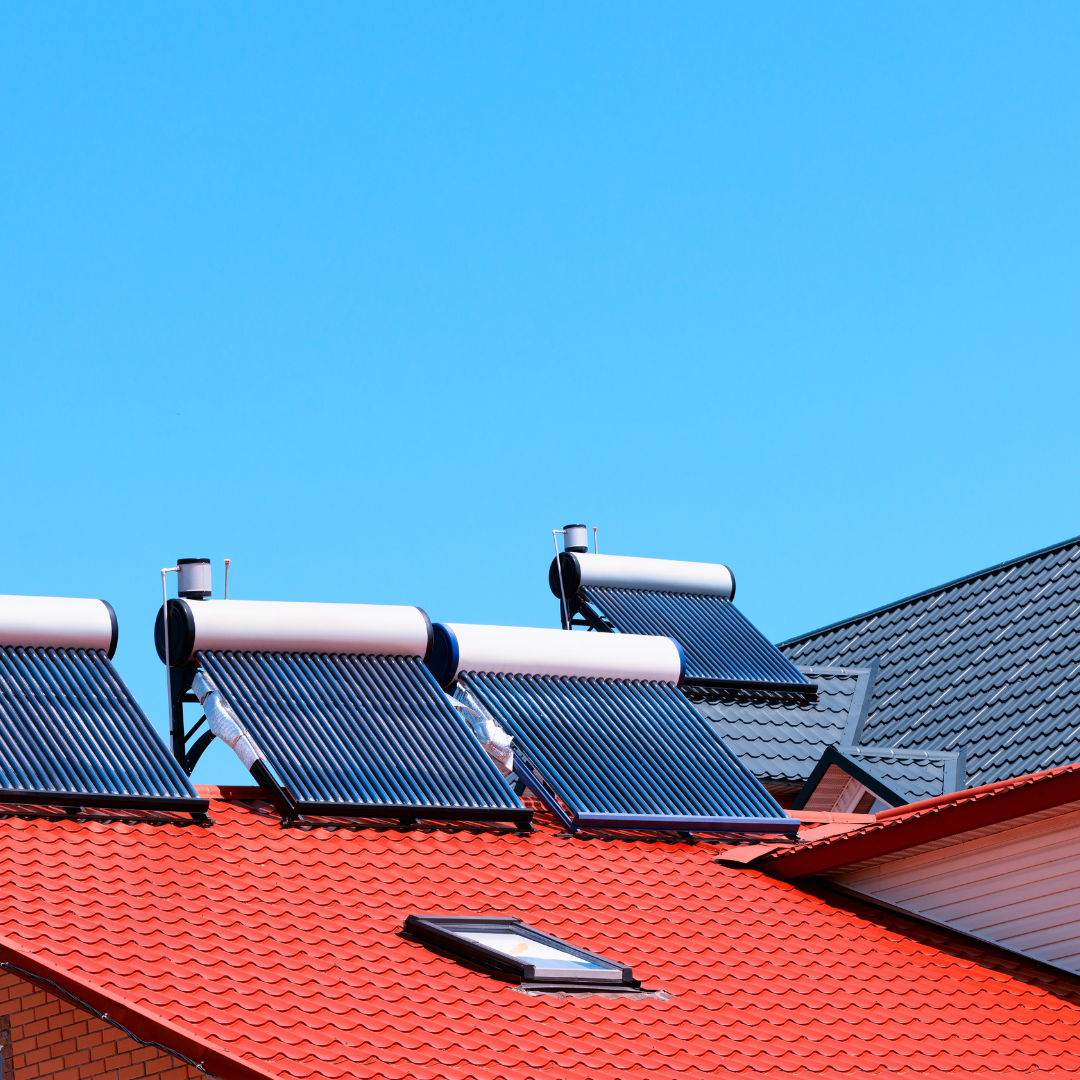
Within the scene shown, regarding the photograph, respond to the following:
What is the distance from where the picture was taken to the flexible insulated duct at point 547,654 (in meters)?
13.6

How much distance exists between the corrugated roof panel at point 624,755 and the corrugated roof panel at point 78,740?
Answer: 2.62 m

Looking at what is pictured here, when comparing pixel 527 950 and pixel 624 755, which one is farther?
pixel 624 755

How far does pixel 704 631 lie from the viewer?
60.3ft

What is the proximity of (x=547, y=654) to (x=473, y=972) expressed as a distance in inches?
176

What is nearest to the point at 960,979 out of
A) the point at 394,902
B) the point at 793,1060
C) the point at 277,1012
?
the point at 793,1060

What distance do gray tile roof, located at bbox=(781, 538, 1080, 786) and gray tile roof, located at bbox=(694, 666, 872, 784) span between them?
0.27 metres

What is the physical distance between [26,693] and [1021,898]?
6476mm

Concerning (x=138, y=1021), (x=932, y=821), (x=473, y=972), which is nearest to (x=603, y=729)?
(x=932, y=821)

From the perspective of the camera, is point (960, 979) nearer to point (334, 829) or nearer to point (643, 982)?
point (643, 982)

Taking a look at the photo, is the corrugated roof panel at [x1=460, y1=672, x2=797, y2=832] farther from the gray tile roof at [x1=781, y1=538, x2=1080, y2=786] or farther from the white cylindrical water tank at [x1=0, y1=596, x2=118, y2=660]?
the gray tile roof at [x1=781, y1=538, x2=1080, y2=786]

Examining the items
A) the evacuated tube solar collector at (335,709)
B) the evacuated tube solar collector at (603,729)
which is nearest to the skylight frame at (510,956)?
the evacuated tube solar collector at (335,709)

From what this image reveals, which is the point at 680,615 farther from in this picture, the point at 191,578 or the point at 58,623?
the point at 58,623

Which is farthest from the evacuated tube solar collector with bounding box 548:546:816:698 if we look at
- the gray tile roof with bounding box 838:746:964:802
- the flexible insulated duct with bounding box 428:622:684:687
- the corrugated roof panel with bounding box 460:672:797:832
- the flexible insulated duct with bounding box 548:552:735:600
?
the corrugated roof panel with bounding box 460:672:797:832

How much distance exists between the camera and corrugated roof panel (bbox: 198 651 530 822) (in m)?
11.8
